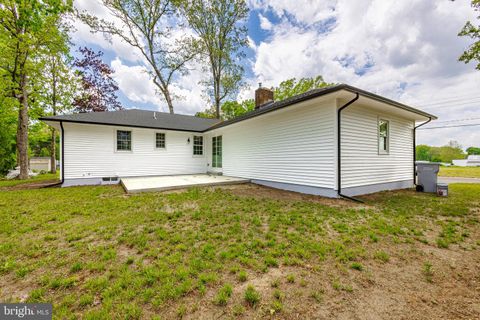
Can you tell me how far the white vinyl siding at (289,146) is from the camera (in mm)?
6055

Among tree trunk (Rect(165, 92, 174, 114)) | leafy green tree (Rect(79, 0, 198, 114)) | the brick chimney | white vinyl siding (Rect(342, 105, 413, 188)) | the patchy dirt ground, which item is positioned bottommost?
the patchy dirt ground

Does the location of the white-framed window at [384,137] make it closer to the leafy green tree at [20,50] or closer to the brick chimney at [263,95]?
the brick chimney at [263,95]

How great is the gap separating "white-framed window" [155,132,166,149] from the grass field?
6.51 meters

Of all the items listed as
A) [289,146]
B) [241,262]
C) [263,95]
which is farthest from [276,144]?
[241,262]

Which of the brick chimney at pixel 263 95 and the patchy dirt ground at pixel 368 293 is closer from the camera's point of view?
the patchy dirt ground at pixel 368 293

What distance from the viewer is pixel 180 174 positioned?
11523 millimetres

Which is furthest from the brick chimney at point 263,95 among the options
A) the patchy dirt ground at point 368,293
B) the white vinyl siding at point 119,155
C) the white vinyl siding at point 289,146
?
the patchy dirt ground at point 368,293

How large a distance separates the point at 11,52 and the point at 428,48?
22206mm

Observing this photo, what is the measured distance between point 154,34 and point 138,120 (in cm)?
1069

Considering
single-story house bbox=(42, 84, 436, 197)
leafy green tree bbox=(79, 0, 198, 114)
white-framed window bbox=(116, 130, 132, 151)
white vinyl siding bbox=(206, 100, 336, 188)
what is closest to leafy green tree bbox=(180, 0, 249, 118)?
leafy green tree bbox=(79, 0, 198, 114)

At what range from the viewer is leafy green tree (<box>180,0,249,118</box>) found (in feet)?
54.9

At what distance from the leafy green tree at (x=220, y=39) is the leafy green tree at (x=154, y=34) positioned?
52.2 inches

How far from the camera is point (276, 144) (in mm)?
7809

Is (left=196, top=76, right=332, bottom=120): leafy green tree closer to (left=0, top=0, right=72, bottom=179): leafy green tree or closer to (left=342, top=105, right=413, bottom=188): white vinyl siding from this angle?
(left=0, top=0, right=72, bottom=179): leafy green tree
